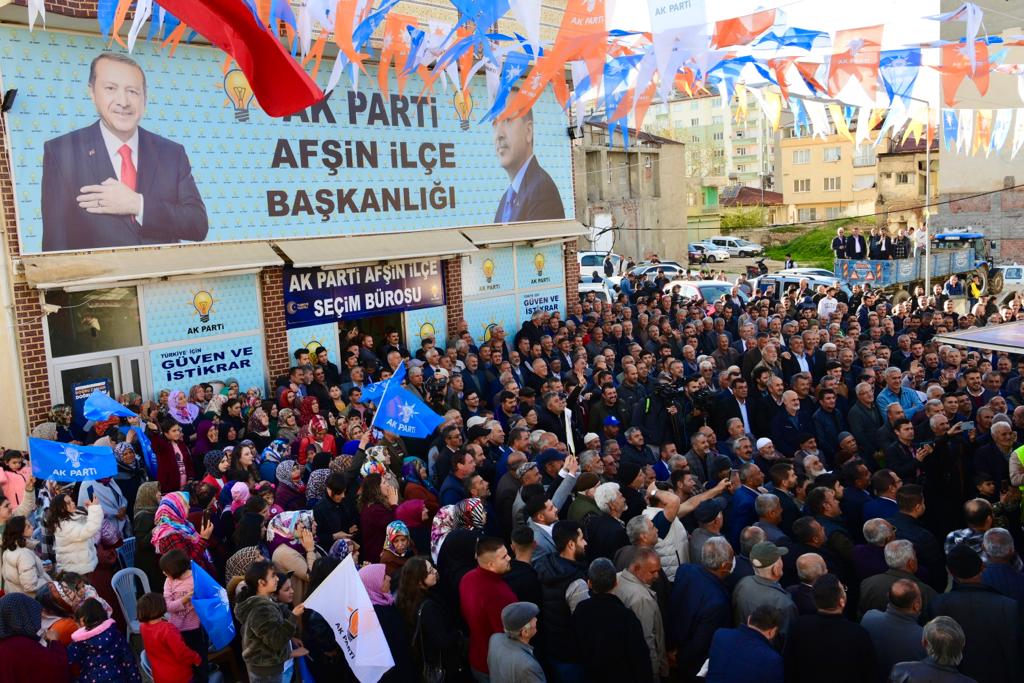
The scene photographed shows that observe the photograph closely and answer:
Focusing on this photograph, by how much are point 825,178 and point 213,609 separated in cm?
6369

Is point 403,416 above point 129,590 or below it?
above

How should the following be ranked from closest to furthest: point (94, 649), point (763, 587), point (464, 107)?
point (94, 649), point (763, 587), point (464, 107)

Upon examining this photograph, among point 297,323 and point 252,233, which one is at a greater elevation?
point 252,233

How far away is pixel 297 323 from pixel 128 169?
139 inches

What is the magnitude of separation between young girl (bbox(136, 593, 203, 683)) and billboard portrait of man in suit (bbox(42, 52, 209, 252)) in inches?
293

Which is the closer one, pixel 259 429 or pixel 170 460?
pixel 170 460

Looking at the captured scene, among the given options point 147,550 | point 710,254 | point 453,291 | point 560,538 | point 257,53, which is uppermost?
point 257,53

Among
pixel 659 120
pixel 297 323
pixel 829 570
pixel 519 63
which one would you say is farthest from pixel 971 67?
pixel 659 120

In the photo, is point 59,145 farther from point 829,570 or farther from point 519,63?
point 829,570

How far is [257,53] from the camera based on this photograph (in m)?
5.79

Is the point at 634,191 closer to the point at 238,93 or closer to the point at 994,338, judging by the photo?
the point at 238,93

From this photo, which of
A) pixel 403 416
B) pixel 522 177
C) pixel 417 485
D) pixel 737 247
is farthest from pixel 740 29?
pixel 737 247

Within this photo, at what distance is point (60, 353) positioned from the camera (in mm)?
12070

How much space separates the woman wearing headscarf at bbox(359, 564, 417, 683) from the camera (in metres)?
5.74
